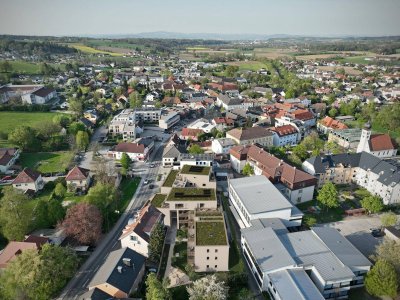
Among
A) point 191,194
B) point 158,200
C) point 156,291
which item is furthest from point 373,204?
point 156,291

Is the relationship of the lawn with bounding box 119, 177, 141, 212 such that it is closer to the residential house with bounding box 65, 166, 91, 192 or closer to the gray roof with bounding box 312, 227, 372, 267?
the residential house with bounding box 65, 166, 91, 192

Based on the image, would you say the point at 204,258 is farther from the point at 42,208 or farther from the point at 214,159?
the point at 214,159

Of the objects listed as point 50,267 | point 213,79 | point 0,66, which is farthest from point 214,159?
point 0,66

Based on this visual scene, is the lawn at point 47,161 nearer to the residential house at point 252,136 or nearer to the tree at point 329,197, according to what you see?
the residential house at point 252,136

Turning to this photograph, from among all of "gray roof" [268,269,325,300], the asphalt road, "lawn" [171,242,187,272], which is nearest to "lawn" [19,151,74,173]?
the asphalt road

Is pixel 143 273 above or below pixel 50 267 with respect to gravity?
below

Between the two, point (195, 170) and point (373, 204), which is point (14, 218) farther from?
point (373, 204)

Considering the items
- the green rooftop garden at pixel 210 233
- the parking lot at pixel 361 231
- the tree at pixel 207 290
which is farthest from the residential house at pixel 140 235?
the parking lot at pixel 361 231
